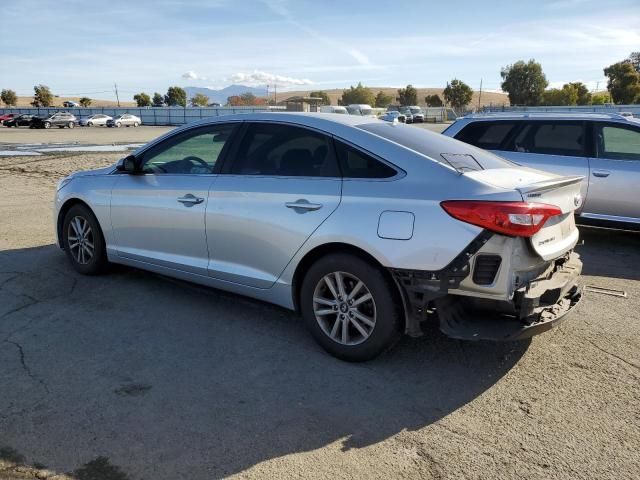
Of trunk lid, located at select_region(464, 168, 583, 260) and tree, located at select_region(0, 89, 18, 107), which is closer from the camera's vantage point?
trunk lid, located at select_region(464, 168, 583, 260)

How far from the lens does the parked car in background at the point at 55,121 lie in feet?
169

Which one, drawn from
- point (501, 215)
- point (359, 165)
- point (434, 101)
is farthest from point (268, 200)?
point (434, 101)

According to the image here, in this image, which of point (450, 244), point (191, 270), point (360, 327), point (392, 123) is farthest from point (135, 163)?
point (450, 244)

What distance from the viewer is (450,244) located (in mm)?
3238

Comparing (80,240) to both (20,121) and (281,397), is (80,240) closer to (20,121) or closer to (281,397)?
(281,397)

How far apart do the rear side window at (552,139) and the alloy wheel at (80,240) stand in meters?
5.61

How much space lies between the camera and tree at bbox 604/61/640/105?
81.1m

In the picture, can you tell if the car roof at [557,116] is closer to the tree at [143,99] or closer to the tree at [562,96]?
the tree at [562,96]

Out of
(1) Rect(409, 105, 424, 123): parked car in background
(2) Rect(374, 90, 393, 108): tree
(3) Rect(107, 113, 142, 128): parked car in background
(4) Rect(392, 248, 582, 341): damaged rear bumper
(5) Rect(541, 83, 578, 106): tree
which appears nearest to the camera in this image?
(4) Rect(392, 248, 582, 341): damaged rear bumper

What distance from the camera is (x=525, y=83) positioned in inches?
3954

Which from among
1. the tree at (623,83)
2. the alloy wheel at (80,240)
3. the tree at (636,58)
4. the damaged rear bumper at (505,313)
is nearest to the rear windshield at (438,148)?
the damaged rear bumper at (505,313)

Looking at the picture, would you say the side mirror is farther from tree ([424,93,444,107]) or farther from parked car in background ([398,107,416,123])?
tree ([424,93,444,107])

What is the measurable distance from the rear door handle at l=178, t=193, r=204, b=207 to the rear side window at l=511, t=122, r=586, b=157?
4.95m

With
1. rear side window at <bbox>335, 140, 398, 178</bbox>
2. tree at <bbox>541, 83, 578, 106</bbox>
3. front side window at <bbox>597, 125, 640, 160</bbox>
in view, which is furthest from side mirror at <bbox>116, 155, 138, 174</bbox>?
tree at <bbox>541, 83, 578, 106</bbox>
